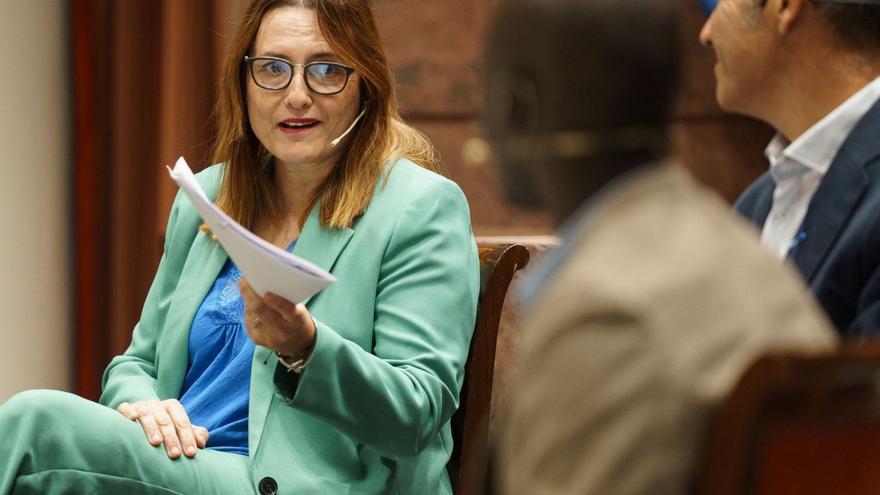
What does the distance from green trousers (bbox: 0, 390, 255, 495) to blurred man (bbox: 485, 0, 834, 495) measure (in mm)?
1069

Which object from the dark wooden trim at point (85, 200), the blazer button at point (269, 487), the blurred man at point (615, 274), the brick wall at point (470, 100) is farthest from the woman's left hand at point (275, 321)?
the dark wooden trim at point (85, 200)

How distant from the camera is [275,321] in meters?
1.85

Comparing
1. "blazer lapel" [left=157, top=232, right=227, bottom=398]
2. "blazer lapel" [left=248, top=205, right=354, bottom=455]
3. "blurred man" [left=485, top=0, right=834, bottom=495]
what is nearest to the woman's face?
"blazer lapel" [left=248, top=205, right=354, bottom=455]

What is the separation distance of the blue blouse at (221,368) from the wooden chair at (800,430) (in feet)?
4.46

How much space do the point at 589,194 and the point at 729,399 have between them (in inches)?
10.1

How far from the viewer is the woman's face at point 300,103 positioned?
2.35 metres

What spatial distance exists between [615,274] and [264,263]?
75 centimetres

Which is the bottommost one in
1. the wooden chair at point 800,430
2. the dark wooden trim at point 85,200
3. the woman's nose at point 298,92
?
the dark wooden trim at point 85,200

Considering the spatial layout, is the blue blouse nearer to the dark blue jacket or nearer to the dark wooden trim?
the dark blue jacket

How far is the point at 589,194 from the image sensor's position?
3.74ft

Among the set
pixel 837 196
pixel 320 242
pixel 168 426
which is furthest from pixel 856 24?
pixel 168 426

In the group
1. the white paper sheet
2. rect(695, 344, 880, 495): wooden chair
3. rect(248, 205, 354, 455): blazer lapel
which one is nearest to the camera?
rect(695, 344, 880, 495): wooden chair

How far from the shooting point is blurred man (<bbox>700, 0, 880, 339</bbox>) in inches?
71.2

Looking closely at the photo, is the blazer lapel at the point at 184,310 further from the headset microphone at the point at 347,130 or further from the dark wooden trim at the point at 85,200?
the dark wooden trim at the point at 85,200
